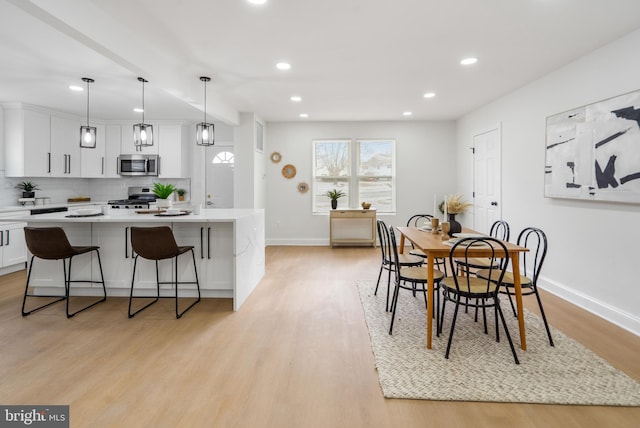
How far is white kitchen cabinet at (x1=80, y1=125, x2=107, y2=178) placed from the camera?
6375 millimetres

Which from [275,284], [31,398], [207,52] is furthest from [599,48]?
[31,398]

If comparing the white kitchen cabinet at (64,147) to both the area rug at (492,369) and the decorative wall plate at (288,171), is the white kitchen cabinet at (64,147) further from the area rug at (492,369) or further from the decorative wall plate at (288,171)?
the area rug at (492,369)

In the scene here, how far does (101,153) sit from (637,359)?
793 centimetres

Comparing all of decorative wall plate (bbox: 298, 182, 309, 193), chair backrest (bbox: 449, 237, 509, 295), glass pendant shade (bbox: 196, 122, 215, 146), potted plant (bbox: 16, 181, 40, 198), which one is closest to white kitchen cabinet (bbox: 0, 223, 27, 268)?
potted plant (bbox: 16, 181, 40, 198)

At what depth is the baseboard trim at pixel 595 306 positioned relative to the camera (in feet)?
9.53

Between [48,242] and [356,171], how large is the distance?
17.4 feet

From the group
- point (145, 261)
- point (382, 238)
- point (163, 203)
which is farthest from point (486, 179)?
point (145, 261)

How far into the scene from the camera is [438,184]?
23.5ft

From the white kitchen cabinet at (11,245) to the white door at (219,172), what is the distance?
2958 millimetres

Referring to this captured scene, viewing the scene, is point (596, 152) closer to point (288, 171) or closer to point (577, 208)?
point (577, 208)

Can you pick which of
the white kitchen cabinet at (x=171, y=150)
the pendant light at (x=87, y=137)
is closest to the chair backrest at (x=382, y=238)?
the pendant light at (x=87, y=137)

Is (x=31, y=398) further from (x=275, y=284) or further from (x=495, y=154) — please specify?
(x=495, y=154)

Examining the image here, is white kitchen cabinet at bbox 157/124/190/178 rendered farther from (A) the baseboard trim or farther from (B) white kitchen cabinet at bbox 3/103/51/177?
(A) the baseboard trim

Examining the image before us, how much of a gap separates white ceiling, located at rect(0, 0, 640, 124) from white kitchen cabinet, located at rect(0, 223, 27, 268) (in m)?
1.87
